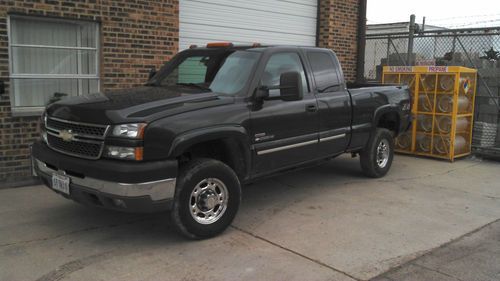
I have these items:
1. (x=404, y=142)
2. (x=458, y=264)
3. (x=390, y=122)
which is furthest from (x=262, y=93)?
(x=404, y=142)

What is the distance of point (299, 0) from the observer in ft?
34.1

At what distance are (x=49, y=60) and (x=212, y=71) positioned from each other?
2.88 meters

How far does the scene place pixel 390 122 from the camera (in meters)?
7.97

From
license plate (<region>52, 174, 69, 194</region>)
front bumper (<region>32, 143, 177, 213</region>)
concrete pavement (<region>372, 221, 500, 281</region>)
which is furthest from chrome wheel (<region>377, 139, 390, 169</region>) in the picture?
license plate (<region>52, 174, 69, 194</region>)

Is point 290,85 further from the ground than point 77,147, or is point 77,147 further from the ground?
point 290,85

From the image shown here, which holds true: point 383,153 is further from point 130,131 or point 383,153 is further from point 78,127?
point 78,127

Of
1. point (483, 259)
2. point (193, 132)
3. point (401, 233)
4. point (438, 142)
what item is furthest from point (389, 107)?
point (193, 132)

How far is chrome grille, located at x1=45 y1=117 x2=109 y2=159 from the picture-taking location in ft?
14.1

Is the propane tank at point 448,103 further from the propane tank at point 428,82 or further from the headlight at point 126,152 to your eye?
the headlight at point 126,152

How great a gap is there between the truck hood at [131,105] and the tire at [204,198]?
0.57 m

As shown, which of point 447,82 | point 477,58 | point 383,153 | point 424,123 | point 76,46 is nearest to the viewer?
point 76,46

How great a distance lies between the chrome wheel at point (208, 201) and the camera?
460 centimetres

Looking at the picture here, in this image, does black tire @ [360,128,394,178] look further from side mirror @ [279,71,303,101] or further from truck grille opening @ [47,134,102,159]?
truck grille opening @ [47,134,102,159]

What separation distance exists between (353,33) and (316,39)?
3.13 feet
